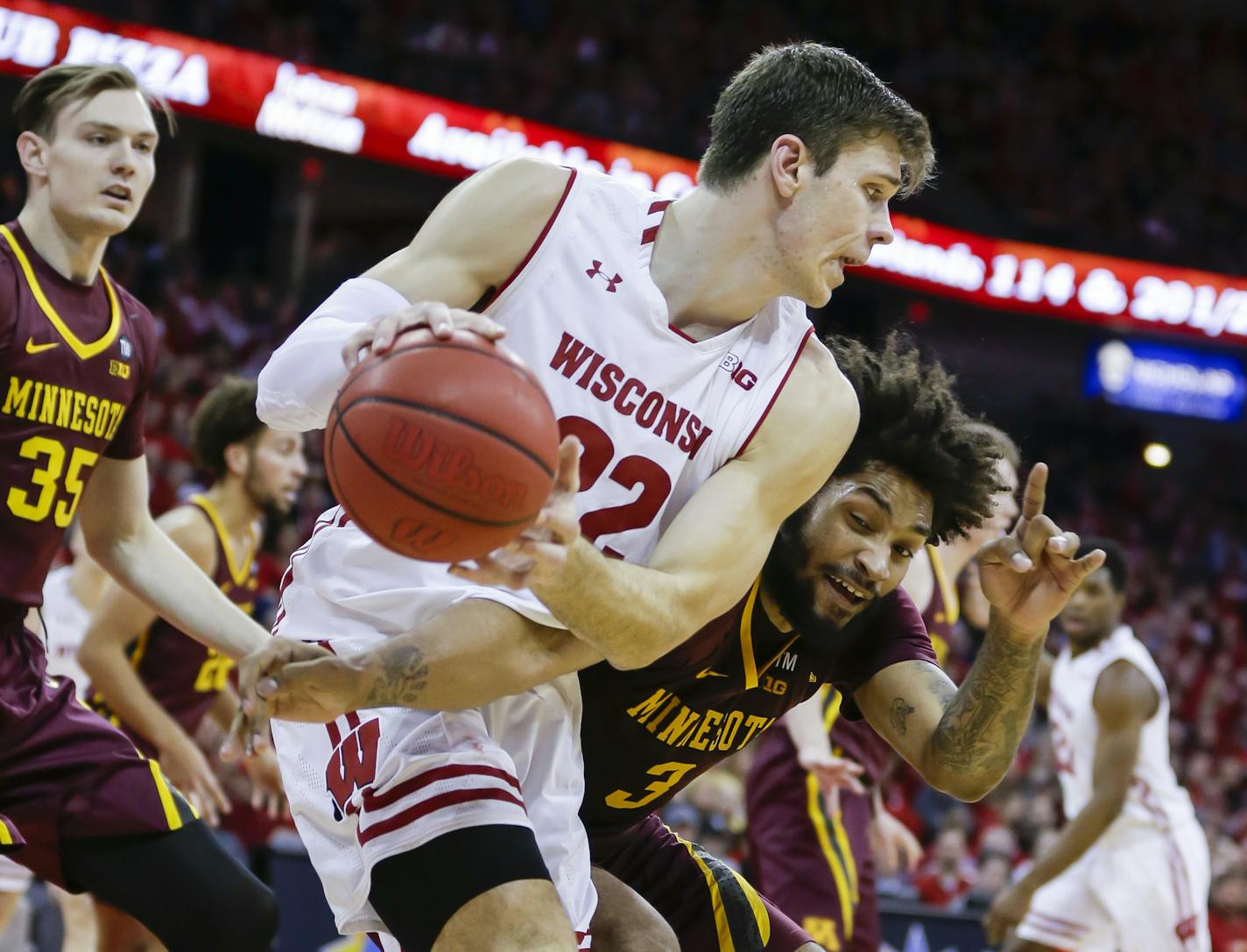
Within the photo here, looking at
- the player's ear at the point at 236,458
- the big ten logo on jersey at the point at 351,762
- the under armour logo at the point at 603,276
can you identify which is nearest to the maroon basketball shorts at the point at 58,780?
the big ten logo on jersey at the point at 351,762

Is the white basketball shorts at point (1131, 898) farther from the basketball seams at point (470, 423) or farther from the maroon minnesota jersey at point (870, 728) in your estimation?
the basketball seams at point (470, 423)

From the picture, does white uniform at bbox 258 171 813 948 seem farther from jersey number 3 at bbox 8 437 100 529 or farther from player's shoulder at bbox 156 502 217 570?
player's shoulder at bbox 156 502 217 570

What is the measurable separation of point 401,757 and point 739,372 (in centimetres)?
89

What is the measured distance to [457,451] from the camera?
80.7 inches

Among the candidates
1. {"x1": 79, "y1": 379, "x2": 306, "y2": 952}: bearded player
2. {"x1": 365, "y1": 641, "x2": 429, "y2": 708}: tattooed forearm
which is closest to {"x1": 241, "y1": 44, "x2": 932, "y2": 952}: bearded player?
{"x1": 365, "y1": 641, "x2": 429, "y2": 708}: tattooed forearm

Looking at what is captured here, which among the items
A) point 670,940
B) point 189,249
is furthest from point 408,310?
point 189,249

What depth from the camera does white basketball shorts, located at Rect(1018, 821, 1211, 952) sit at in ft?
19.6

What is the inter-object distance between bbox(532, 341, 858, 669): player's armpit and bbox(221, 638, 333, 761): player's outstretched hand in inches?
17.6

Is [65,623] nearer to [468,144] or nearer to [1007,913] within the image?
[1007,913]

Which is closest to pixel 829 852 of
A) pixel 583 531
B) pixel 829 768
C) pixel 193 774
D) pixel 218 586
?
pixel 829 768

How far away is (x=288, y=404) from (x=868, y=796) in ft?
11.9

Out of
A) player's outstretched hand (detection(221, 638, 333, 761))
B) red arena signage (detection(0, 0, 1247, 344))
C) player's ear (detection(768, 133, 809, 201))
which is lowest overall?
player's outstretched hand (detection(221, 638, 333, 761))

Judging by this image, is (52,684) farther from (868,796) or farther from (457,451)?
(868,796)

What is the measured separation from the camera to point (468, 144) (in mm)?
14562
